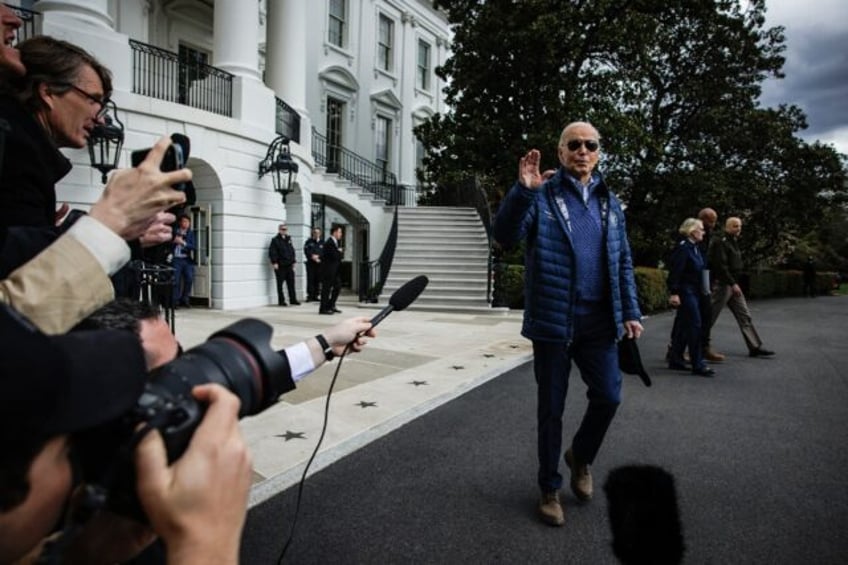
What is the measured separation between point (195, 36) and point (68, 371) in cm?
1867

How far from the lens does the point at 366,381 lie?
5777 mm

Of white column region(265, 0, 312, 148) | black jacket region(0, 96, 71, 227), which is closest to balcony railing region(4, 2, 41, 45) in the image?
white column region(265, 0, 312, 148)

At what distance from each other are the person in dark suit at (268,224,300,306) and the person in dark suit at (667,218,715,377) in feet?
27.8

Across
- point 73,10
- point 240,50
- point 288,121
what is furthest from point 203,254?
point 73,10

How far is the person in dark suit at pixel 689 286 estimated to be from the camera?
6.82m

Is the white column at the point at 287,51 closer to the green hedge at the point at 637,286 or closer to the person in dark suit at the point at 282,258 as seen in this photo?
the person in dark suit at the point at 282,258

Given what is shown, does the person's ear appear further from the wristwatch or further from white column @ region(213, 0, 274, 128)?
white column @ region(213, 0, 274, 128)

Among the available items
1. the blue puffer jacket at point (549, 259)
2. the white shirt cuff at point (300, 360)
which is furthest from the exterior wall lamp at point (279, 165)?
the white shirt cuff at point (300, 360)

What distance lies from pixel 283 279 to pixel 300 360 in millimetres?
11945

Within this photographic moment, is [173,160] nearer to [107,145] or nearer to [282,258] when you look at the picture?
[107,145]

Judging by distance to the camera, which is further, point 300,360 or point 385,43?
point 385,43

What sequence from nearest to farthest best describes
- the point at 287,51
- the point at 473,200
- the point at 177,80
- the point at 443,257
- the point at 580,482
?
the point at 580,482
the point at 177,80
the point at 287,51
the point at 443,257
the point at 473,200

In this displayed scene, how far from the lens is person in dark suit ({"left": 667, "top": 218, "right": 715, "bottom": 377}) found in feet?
22.4

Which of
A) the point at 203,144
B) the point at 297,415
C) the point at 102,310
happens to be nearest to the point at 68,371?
the point at 102,310
